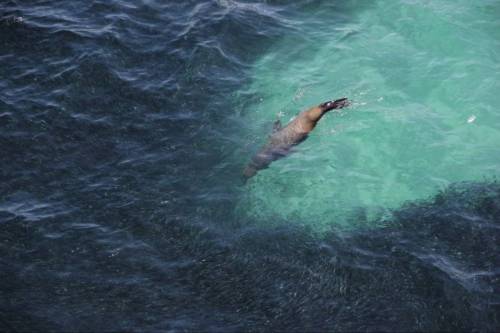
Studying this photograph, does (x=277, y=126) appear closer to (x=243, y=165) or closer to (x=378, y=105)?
(x=243, y=165)

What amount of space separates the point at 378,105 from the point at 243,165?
167 inches

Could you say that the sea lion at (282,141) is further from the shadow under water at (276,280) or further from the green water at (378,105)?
the shadow under water at (276,280)

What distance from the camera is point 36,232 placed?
10.3 m

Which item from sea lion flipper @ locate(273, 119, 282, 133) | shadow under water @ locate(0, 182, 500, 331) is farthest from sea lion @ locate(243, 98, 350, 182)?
shadow under water @ locate(0, 182, 500, 331)

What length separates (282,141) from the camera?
12047 mm

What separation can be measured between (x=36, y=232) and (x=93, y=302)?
7.45 feet

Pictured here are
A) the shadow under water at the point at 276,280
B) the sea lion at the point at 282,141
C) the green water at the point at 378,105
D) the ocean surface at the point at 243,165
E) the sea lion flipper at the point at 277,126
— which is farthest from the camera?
the sea lion flipper at the point at 277,126

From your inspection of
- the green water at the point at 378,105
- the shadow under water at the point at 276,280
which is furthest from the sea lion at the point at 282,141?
the shadow under water at the point at 276,280

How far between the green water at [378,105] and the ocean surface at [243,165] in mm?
56

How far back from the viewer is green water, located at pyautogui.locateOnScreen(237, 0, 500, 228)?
11.7m

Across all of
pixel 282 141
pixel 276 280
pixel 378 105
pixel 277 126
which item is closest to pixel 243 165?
pixel 282 141

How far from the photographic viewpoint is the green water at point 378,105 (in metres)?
11.7

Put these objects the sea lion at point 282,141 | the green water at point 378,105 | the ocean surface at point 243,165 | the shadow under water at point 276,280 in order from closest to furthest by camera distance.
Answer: the shadow under water at point 276,280 < the ocean surface at point 243,165 < the green water at point 378,105 < the sea lion at point 282,141

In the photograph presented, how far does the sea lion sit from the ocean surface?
0.32 metres
